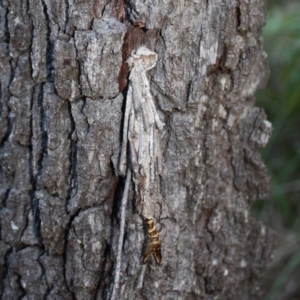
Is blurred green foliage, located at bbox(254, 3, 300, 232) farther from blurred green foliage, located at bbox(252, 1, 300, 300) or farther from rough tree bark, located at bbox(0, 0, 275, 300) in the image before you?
rough tree bark, located at bbox(0, 0, 275, 300)

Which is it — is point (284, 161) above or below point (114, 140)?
below

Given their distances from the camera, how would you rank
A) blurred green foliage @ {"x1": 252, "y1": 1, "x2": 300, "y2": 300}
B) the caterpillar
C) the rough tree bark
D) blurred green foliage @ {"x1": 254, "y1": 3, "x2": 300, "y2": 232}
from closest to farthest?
the rough tree bark → the caterpillar → blurred green foliage @ {"x1": 252, "y1": 1, "x2": 300, "y2": 300} → blurred green foliage @ {"x1": 254, "y1": 3, "x2": 300, "y2": 232}

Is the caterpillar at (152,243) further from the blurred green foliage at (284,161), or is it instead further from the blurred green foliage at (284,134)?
the blurred green foliage at (284,134)

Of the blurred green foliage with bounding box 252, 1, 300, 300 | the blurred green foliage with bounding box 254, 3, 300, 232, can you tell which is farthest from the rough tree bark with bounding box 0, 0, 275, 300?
the blurred green foliage with bounding box 254, 3, 300, 232

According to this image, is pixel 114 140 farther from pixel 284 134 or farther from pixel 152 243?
pixel 284 134

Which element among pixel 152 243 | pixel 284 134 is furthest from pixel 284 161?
pixel 152 243

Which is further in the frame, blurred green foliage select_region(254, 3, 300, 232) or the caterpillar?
blurred green foliage select_region(254, 3, 300, 232)

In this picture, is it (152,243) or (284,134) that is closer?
(152,243)
